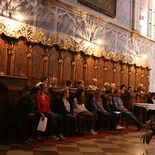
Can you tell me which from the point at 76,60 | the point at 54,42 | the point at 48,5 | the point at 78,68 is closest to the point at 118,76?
the point at 78,68

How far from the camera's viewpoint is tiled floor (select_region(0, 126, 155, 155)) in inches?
178

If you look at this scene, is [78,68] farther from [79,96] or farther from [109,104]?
[79,96]

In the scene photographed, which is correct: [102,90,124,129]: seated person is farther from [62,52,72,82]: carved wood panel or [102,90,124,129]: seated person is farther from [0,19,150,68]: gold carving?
[0,19,150,68]: gold carving

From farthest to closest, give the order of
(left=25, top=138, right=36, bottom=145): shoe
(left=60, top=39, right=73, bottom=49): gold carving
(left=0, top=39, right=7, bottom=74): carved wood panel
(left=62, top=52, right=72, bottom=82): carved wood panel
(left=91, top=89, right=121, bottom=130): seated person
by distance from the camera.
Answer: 1. (left=62, top=52, right=72, bottom=82): carved wood panel
2. (left=60, top=39, right=73, bottom=49): gold carving
3. (left=0, top=39, right=7, bottom=74): carved wood panel
4. (left=91, top=89, right=121, bottom=130): seated person
5. (left=25, top=138, right=36, bottom=145): shoe

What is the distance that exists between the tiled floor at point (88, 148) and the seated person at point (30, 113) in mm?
406

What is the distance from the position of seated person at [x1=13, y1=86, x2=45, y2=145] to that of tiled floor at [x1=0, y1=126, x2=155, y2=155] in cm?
41

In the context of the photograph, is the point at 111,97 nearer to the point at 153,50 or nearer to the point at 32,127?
the point at 32,127

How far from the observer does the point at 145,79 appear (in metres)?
14.4

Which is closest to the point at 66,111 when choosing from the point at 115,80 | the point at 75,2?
the point at 75,2

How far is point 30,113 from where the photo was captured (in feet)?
17.3

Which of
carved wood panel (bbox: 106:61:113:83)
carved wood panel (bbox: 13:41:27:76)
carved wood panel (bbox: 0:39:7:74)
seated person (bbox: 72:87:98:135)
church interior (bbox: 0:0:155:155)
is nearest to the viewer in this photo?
church interior (bbox: 0:0:155:155)

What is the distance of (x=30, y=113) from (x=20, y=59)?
3430 mm

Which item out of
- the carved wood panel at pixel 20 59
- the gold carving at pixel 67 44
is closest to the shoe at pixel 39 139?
the carved wood panel at pixel 20 59

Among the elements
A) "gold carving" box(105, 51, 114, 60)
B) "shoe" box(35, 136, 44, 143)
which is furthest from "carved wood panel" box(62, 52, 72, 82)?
"shoe" box(35, 136, 44, 143)
